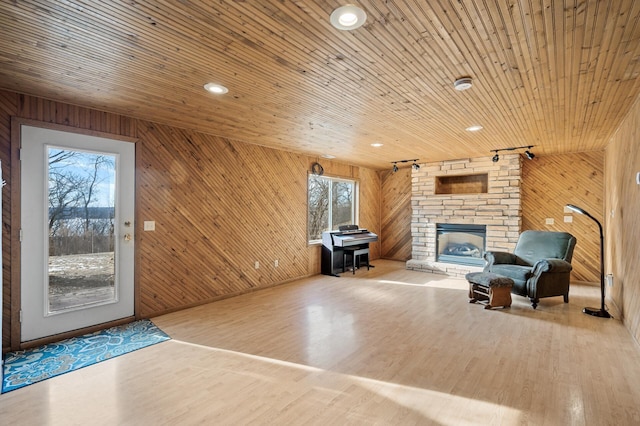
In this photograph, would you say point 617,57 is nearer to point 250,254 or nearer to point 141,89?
point 141,89

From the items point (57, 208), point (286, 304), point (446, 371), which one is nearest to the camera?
point (446, 371)

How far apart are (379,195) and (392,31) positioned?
6.73 m

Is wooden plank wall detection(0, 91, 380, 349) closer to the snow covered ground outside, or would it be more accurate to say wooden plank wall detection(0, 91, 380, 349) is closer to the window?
the snow covered ground outside

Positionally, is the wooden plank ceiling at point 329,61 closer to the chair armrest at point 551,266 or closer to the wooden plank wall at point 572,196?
the chair armrest at point 551,266

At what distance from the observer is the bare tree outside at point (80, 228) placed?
327 cm

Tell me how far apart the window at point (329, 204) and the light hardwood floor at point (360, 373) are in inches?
111

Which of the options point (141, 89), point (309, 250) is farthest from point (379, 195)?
point (141, 89)

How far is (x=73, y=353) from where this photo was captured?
2949mm

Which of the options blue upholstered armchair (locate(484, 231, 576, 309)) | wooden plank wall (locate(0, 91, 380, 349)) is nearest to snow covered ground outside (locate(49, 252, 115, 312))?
wooden plank wall (locate(0, 91, 380, 349))

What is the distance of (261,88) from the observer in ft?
9.56

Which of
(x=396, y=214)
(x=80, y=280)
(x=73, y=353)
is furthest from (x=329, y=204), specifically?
(x=73, y=353)

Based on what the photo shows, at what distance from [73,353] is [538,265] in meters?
5.64

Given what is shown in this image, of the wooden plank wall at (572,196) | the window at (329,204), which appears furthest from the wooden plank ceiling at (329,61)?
the window at (329,204)

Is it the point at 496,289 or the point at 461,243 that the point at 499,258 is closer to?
the point at 496,289
